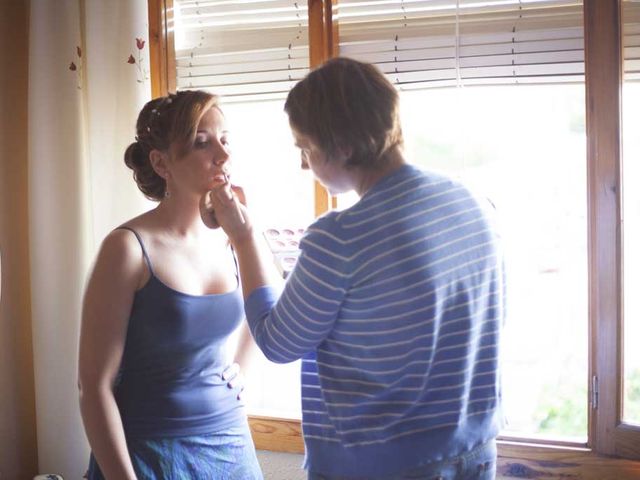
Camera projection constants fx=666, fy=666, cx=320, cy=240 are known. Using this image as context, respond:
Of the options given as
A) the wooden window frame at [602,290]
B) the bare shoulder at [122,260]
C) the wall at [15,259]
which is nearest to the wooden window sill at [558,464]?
the wooden window frame at [602,290]

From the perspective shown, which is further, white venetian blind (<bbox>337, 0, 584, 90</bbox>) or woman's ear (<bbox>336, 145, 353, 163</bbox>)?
white venetian blind (<bbox>337, 0, 584, 90</bbox>)

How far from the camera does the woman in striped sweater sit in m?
0.95

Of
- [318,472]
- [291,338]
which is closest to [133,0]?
[291,338]

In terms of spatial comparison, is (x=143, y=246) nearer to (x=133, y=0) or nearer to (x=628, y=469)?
(x=133, y=0)

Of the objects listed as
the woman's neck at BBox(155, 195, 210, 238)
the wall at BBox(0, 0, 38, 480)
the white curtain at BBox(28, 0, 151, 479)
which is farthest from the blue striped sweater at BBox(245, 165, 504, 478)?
the wall at BBox(0, 0, 38, 480)

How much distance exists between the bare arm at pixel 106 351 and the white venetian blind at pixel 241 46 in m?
0.87

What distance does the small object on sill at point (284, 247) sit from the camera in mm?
1838

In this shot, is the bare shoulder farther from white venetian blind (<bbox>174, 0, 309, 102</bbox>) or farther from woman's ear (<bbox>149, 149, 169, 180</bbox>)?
white venetian blind (<bbox>174, 0, 309, 102</bbox>)

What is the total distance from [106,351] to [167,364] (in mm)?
128

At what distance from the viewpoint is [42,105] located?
1.90 metres

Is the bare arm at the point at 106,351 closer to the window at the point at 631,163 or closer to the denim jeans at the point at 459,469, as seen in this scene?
the denim jeans at the point at 459,469

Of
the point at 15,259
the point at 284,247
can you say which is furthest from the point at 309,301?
the point at 15,259

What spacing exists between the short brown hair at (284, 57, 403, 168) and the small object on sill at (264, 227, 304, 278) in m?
0.85

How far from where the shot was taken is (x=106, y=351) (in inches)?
50.8
